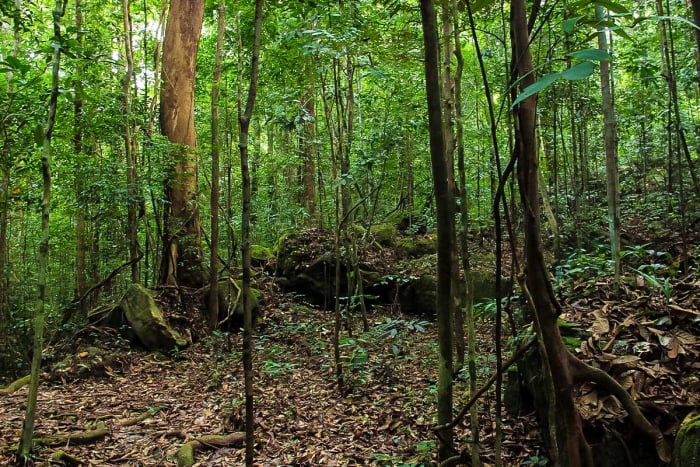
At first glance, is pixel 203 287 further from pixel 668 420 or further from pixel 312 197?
pixel 668 420

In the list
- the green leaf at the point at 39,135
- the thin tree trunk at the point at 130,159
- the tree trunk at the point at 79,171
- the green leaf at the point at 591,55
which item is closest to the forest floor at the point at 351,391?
the thin tree trunk at the point at 130,159

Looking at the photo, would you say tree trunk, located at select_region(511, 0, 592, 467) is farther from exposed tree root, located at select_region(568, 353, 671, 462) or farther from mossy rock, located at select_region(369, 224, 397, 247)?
mossy rock, located at select_region(369, 224, 397, 247)

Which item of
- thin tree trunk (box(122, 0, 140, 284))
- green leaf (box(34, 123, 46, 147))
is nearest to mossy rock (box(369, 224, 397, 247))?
thin tree trunk (box(122, 0, 140, 284))

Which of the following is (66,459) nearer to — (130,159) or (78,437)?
(78,437)

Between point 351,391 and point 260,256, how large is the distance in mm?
7278

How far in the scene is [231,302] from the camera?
9.47 metres

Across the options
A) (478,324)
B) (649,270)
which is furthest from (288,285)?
(649,270)

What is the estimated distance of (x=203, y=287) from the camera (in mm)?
9406

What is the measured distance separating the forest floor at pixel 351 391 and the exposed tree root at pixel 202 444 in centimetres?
6

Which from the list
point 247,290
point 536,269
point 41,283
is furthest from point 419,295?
point 536,269

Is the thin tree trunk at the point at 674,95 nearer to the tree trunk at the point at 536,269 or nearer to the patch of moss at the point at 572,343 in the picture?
the patch of moss at the point at 572,343

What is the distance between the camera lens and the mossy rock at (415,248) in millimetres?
11797

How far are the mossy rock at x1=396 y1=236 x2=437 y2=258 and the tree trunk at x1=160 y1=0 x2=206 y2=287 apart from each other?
16.5 feet

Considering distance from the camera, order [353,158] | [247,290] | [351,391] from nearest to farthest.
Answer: [247,290]
[351,391]
[353,158]
